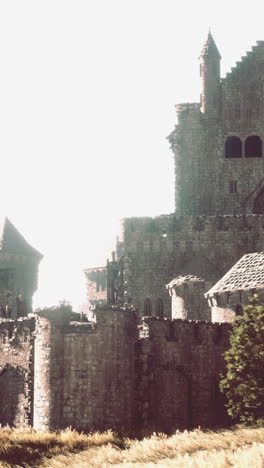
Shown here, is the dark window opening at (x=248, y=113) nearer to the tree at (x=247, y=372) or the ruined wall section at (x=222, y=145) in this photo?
the ruined wall section at (x=222, y=145)

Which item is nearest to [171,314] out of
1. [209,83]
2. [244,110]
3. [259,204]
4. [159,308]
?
[159,308]

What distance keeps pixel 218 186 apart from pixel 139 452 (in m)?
33.5

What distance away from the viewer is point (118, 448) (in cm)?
3597

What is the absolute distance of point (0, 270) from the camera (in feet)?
226

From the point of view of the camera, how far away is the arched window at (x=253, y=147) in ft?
216

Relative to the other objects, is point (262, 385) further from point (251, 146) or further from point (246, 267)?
point (251, 146)

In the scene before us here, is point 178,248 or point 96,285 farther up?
point 96,285

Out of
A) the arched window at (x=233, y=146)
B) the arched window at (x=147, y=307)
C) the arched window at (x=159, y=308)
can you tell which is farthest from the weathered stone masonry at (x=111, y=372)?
the arched window at (x=233, y=146)

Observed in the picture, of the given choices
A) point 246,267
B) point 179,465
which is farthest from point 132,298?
point 179,465

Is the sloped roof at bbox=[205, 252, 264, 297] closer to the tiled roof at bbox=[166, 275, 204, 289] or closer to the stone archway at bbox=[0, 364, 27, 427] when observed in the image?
the tiled roof at bbox=[166, 275, 204, 289]

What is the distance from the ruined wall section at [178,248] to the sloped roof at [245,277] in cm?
693

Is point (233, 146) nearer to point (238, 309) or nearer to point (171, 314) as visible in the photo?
point (171, 314)

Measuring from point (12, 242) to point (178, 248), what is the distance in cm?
1798

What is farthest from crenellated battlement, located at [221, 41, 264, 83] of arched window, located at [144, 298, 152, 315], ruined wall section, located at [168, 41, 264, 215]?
arched window, located at [144, 298, 152, 315]
